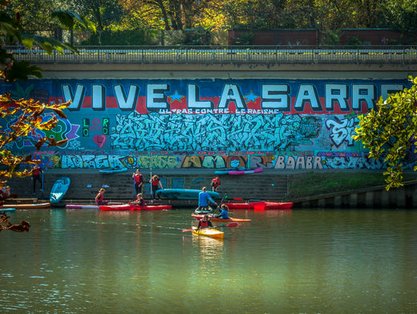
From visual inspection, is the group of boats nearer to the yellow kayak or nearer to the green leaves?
the yellow kayak

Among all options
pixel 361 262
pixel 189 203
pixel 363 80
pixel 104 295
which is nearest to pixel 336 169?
pixel 363 80

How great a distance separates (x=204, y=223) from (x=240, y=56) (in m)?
19.3

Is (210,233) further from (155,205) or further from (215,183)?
(215,183)

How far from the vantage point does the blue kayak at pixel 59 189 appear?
170 feet

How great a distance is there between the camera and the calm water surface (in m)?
24.5

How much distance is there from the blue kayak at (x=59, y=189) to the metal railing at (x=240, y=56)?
7391 mm

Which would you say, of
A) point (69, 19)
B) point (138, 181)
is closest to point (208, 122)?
point (138, 181)

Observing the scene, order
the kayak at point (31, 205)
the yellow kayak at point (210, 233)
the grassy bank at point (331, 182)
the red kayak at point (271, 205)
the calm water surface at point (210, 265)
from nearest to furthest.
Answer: the calm water surface at point (210, 265) → the yellow kayak at point (210, 233) → the kayak at point (31, 205) → the red kayak at point (271, 205) → the grassy bank at point (331, 182)

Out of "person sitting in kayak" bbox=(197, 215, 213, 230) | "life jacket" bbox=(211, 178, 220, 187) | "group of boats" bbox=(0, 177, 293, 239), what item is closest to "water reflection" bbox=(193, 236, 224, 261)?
"person sitting in kayak" bbox=(197, 215, 213, 230)

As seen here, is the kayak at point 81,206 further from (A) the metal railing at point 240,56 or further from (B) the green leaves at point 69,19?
(B) the green leaves at point 69,19

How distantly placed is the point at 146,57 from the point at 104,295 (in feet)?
108

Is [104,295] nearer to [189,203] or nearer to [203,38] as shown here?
[189,203]

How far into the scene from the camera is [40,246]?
Answer: 118 ft

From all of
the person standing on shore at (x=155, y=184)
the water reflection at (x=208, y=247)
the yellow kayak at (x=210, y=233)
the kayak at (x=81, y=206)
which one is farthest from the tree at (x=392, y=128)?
the kayak at (x=81, y=206)
